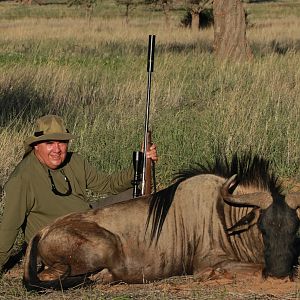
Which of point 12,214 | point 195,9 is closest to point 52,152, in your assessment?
point 12,214

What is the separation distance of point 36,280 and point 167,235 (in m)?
0.98

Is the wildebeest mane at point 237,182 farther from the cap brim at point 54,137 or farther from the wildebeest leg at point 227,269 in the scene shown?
the cap brim at point 54,137

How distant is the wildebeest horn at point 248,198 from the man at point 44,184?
3.65 ft

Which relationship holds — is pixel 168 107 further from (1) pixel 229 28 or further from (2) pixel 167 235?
(1) pixel 229 28

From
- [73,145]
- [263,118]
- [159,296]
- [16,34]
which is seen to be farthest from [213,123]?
[16,34]

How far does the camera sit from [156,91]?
12062mm

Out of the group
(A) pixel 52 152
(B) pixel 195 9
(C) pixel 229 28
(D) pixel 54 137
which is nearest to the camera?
(D) pixel 54 137

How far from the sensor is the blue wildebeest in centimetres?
543

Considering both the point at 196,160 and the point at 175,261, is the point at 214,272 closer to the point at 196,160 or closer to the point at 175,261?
the point at 175,261

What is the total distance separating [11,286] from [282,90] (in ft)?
25.1

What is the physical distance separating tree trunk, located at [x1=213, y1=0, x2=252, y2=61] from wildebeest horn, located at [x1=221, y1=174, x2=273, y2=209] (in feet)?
41.7

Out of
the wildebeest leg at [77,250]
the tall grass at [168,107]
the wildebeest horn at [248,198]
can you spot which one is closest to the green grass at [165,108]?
the tall grass at [168,107]

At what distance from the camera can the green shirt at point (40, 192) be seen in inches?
219

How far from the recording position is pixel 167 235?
556 cm
